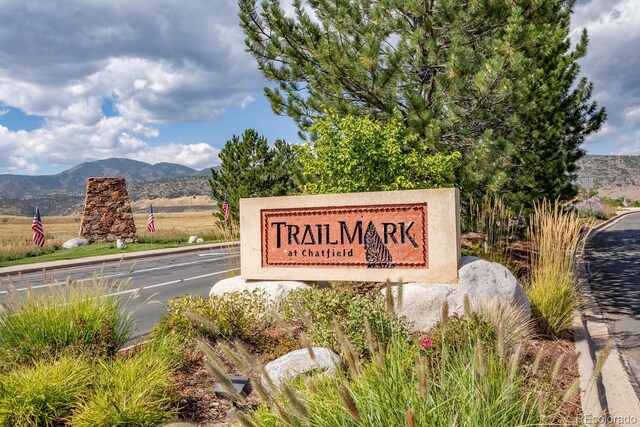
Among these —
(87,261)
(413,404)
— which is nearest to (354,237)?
(413,404)

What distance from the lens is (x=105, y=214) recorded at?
87.3ft

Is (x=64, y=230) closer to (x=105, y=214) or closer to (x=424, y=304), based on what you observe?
(x=105, y=214)

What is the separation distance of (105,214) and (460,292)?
23.9 metres

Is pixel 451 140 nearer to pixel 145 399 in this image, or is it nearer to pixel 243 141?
pixel 145 399

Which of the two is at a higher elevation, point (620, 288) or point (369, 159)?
point (369, 159)

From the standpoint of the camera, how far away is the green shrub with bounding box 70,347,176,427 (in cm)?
350

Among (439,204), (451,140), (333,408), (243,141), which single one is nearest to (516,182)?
(451,140)

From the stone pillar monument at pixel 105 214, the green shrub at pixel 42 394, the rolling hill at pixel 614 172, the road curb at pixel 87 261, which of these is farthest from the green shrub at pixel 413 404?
the rolling hill at pixel 614 172

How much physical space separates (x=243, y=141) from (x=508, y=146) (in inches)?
641

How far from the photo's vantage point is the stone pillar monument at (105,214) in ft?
86.5

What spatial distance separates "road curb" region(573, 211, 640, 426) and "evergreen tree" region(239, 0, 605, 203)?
11.9ft

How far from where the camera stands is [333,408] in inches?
106

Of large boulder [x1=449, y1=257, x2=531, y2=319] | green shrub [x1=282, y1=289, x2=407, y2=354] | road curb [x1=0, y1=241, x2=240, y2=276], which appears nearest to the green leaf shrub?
large boulder [x1=449, y1=257, x2=531, y2=319]

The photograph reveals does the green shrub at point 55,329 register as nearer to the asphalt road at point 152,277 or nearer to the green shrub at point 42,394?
the green shrub at point 42,394
